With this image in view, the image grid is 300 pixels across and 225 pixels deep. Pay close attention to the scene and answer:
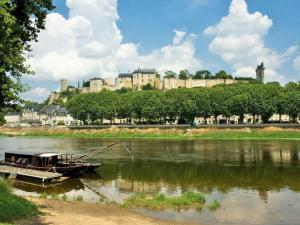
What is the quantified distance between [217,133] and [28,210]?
3425 inches

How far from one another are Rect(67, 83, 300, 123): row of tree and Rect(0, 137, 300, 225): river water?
2613 inches

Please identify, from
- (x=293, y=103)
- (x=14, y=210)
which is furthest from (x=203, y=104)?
(x=14, y=210)

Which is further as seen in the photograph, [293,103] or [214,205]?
[293,103]

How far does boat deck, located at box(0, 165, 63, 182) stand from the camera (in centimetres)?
4020

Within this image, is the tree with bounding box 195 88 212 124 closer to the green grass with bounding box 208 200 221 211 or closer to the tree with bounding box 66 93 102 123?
the tree with bounding box 66 93 102 123

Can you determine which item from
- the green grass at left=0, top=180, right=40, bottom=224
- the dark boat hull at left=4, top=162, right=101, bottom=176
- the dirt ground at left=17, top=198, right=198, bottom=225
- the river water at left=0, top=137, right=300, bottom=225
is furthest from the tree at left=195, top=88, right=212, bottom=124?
the green grass at left=0, top=180, right=40, bottom=224

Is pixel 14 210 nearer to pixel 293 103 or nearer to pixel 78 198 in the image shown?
pixel 78 198

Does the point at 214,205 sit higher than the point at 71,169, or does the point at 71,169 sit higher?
the point at 71,169

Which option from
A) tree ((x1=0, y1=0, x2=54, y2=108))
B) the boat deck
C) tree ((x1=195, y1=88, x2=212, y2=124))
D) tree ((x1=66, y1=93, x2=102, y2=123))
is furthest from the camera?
tree ((x1=66, y1=93, x2=102, y2=123))

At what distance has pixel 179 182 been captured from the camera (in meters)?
40.1

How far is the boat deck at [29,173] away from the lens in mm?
40200

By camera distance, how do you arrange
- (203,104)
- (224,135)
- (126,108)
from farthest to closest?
(126,108), (203,104), (224,135)

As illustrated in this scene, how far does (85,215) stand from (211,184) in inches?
618

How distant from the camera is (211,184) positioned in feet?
127
